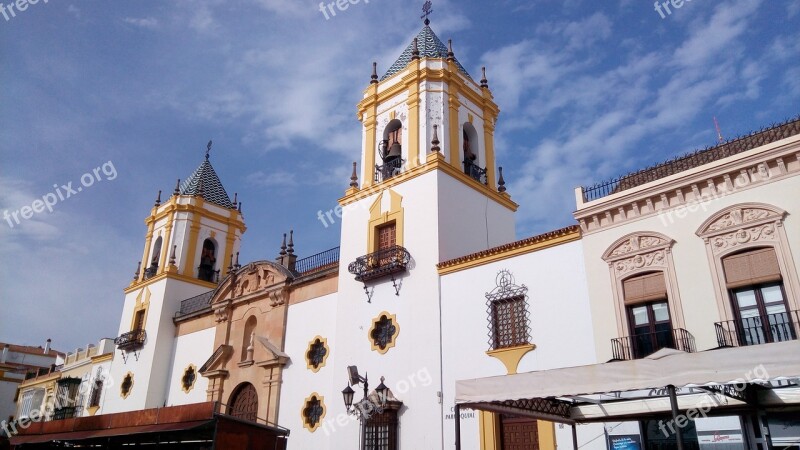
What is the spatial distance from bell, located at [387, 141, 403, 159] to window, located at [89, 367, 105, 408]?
18330mm

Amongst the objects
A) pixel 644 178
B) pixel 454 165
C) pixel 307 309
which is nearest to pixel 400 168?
pixel 454 165

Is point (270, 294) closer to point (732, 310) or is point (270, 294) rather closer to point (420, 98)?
point (420, 98)

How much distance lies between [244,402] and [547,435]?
11.8 meters

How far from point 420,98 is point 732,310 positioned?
1099 cm

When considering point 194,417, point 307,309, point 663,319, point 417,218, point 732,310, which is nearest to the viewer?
point 732,310

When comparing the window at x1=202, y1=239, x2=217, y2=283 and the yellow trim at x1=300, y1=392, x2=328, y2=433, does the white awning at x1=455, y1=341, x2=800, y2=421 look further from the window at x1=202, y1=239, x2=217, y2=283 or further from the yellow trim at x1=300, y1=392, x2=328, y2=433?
the window at x1=202, y1=239, x2=217, y2=283

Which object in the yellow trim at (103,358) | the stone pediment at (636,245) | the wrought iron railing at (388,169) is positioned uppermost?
the wrought iron railing at (388,169)

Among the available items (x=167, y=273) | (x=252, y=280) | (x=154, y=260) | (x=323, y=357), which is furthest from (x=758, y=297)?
(x=154, y=260)

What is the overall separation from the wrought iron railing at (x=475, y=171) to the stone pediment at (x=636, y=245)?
21.5 ft

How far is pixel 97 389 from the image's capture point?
2820 centimetres

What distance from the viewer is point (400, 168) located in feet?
61.5

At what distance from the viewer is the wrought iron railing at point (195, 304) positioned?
25250 millimetres

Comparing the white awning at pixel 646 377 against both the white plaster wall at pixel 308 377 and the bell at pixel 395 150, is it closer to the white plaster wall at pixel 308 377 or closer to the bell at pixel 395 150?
the white plaster wall at pixel 308 377

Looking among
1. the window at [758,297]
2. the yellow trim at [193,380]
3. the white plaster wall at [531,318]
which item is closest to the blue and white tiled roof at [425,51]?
the white plaster wall at [531,318]
